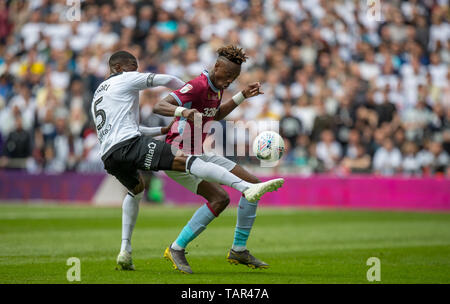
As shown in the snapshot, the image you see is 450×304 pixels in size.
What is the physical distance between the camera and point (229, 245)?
12.0 meters

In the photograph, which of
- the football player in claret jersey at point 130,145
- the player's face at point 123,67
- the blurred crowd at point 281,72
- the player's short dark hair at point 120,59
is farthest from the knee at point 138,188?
the blurred crowd at point 281,72

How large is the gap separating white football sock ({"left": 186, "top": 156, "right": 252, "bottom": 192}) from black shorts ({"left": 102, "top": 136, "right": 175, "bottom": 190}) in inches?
10.6

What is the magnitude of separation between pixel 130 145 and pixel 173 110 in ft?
2.16

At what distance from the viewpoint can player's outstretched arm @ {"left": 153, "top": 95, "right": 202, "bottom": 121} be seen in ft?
25.9

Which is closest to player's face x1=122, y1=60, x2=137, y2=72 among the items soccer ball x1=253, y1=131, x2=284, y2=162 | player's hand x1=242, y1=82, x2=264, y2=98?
player's hand x1=242, y1=82, x2=264, y2=98

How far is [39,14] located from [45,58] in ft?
7.00

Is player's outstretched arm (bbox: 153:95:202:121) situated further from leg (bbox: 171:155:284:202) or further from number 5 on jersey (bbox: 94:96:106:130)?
number 5 on jersey (bbox: 94:96:106:130)

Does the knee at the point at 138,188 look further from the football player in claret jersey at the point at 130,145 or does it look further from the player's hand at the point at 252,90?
the player's hand at the point at 252,90

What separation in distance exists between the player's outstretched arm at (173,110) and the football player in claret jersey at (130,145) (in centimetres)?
4

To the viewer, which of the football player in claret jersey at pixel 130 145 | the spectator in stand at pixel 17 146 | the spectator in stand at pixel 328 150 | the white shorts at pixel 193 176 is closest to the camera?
the football player in claret jersey at pixel 130 145

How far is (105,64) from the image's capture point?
23.6 metres

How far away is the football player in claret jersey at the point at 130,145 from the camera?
26.4 feet
